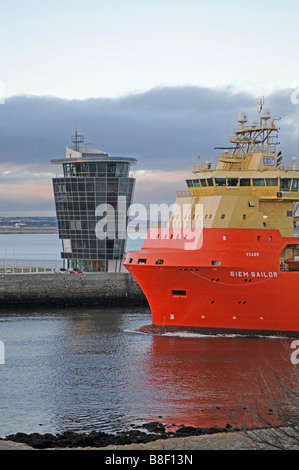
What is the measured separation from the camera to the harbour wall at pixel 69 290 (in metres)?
45.8

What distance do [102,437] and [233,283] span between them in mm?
15093

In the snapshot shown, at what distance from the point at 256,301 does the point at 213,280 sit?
6.99 ft

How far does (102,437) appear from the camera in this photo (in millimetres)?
16062

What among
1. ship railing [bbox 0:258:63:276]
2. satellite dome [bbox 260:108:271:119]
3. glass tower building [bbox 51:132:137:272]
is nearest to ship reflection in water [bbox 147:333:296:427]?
satellite dome [bbox 260:108:271:119]

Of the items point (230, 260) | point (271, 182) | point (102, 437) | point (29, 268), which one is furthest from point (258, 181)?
point (29, 268)

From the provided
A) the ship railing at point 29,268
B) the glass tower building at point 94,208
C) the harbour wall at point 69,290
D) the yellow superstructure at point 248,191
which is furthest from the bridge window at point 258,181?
the glass tower building at point 94,208

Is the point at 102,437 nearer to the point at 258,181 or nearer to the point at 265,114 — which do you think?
the point at 258,181

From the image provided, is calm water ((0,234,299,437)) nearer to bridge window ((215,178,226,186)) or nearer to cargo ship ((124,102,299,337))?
cargo ship ((124,102,299,337))

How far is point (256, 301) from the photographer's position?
30.4 meters

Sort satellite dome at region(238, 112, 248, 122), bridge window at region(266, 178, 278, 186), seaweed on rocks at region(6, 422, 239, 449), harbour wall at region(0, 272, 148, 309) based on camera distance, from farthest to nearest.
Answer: harbour wall at region(0, 272, 148, 309) < satellite dome at region(238, 112, 248, 122) < bridge window at region(266, 178, 278, 186) < seaweed on rocks at region(6, 422, 239, 449)

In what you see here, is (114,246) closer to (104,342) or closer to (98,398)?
(104,342)

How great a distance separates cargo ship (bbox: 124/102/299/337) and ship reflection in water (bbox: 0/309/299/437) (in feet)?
3.11

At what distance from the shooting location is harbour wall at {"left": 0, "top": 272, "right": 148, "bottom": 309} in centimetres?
4575
